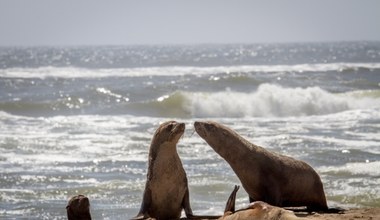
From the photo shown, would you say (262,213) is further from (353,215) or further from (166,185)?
(166,185)

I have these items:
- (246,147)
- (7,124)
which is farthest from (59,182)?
(7,124)

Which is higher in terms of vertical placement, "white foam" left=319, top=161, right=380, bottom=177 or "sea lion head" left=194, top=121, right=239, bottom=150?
"sea lion head" left=194, top=121, right=239, bottom=150

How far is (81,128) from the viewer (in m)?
21.6

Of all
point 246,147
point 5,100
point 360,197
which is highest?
point 5,100

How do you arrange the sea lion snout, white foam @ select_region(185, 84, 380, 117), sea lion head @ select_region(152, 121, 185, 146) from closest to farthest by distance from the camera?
sea lion head @ select_region(152, 121, 185, 146) → the sea lion snout → white foam @ select_region(185, 84, 380, 117)

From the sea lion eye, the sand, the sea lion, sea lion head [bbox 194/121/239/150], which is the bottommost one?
the sand

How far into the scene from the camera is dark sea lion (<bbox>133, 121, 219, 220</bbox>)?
24.6ft

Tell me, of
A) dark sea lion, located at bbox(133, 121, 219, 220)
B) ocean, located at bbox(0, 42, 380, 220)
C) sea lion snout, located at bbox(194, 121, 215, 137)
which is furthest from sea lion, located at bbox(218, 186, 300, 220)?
ocean, located at bbox(0, 42, 380, 220)

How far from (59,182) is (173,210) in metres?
5.95

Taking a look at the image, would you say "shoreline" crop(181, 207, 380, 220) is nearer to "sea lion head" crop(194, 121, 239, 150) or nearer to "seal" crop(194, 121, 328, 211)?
"seal" crop(194, 121, 328, 211)

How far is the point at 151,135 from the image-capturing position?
1953cm

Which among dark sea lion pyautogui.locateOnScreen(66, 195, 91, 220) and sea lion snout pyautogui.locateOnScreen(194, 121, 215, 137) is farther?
sea lion snout pyautogui.locateOnScreen(194, 121, 215, 137)

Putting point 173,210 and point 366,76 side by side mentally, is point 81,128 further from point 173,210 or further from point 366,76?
point 366,76

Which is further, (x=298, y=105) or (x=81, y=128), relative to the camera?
(x=298, y=105)
